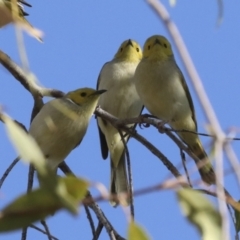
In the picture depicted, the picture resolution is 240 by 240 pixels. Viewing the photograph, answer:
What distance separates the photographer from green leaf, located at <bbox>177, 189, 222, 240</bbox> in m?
0.97

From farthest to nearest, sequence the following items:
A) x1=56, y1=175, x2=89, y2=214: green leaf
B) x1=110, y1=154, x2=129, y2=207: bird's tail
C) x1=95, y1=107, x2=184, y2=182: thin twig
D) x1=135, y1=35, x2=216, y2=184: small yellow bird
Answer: x1=110, y1=154, x2=129, y2=207: bird's tail → x1=135, y1=35, x2=216, y2=184: small yellow bird → x1=95, y1=107, x2=184, y2=182: thin twig → x1=56, y1=175, x2=89, y2=214: green leaf

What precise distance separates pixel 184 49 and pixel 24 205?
320 mm

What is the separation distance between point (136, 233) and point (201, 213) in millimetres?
116

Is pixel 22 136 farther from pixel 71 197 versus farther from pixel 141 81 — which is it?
pixel 141 81

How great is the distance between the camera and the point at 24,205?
0.89 meters

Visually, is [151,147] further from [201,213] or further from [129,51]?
[129,51]

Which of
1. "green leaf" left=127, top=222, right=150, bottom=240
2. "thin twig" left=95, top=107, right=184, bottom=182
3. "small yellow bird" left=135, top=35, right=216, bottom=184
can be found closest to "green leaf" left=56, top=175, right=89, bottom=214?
"green leaf" left=127, top=222, right=150, bottom=240

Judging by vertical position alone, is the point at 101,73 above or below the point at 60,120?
above

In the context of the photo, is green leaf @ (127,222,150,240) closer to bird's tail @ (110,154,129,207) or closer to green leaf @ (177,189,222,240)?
green leaf @ (177,189,222,240)

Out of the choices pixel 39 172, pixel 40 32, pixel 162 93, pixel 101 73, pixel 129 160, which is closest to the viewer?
pixel 39 172

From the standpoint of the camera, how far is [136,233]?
3.16 feet

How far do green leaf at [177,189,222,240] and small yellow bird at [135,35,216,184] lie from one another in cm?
236

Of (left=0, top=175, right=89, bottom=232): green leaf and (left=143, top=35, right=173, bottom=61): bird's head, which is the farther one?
(left=143, top=35, right=173, bottom=61): bird's head


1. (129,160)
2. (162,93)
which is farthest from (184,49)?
(162,93)
